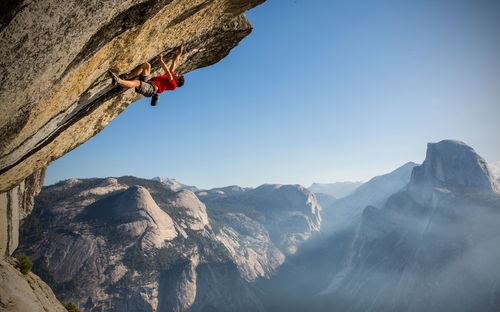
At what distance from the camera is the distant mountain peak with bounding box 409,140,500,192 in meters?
86.5

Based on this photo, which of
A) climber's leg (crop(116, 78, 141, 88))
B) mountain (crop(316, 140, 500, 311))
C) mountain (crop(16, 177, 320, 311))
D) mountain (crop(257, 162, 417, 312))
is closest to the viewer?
climber's leg (crop(116, 78, 141, 88))

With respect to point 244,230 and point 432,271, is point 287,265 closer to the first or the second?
point 244,230

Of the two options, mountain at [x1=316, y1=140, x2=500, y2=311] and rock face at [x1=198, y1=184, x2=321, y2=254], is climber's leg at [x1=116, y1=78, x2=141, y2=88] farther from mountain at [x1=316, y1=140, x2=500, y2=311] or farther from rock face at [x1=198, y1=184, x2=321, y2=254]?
rock face at [x1=198, y1=184, x2=321, y2=254]

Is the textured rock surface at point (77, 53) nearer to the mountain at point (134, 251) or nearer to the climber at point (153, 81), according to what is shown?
the climber at point (153, 81)

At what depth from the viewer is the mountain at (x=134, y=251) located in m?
54.7

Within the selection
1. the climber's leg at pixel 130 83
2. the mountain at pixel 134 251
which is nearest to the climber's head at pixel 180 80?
the climber's leg at pixel 130 83

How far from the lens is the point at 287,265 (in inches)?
4747

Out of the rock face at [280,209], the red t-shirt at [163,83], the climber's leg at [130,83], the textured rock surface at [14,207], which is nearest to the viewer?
the climber's leg at [130,83]

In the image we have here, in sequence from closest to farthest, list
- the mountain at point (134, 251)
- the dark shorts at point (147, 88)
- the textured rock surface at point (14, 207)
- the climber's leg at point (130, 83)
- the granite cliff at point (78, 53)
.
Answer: the granite cliff at point (78, 53) → the climber's leg at point (130, 83) → the dark shorts at point (147, 88) → the textured rock surface at point (14, 207) → the mountain at point (134, 251)

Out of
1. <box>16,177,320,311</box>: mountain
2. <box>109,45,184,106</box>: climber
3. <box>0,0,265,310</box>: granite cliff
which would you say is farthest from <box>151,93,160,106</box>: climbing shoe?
<box>16,177,320,311</box>: mountain

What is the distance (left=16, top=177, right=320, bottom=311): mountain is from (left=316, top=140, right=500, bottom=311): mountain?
3585 cm

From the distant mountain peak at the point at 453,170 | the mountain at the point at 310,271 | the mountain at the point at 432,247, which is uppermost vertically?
the distant mountain peak at the point at 453,170

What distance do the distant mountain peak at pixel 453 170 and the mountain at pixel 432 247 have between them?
0.86 feet

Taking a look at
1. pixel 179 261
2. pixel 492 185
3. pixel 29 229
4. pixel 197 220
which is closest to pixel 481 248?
pixel 492 185
